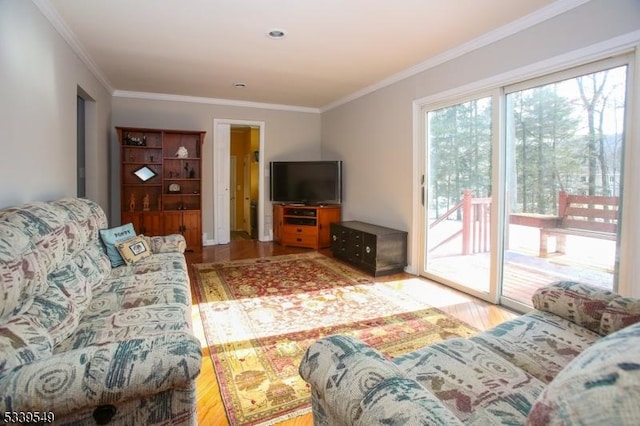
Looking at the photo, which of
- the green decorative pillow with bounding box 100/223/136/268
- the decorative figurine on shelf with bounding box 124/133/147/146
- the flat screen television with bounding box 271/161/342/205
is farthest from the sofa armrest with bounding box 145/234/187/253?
the flat screen television with bounding box 271/161/342/205

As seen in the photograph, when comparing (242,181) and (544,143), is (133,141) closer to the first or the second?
(242,181)

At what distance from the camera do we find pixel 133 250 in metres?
2.95

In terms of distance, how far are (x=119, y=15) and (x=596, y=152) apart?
382cm

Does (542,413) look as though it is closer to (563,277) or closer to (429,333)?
(429,333)

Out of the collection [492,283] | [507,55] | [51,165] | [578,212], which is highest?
[507,55]

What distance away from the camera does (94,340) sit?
1.62 m

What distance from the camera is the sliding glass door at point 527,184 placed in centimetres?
250

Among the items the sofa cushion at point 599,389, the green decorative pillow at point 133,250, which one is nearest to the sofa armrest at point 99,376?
the sofa cushion at point 599,389

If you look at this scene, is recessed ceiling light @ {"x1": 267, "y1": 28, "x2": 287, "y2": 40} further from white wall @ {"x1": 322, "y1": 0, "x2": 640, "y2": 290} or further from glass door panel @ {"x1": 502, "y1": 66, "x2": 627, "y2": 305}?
glass door panel @ {"x1": 502, "y1": 66, "x2": 627, "y2": 305}

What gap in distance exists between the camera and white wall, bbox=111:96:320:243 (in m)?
5.43

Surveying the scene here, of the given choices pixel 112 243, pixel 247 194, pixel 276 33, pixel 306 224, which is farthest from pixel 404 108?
pixel 247 194

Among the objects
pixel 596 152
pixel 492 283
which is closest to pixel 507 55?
pixel 596 152

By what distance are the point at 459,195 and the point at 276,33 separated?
7.98 ft

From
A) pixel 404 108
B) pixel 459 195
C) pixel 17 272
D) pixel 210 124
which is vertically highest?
pixel 210 124
